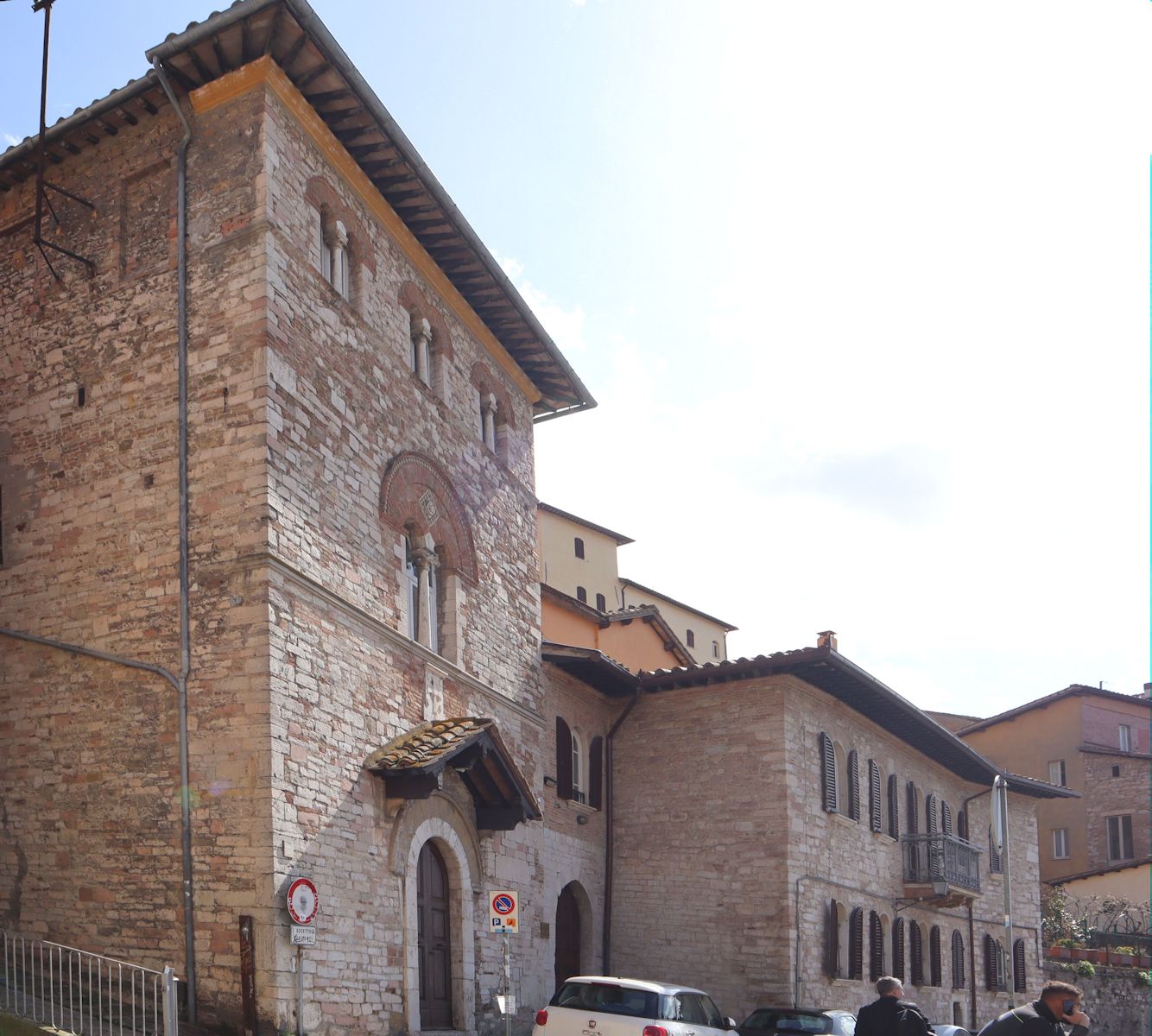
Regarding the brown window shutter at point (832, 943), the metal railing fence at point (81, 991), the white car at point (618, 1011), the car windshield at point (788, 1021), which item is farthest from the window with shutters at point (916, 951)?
the metal railing fence at point (81, 991)

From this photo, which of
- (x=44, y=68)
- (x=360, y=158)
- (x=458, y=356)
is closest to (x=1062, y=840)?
(x=458, y=356)

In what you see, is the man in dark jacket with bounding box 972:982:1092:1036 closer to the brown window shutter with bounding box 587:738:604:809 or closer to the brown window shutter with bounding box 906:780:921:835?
the brown window shutter with bounding box 587:738:604:809

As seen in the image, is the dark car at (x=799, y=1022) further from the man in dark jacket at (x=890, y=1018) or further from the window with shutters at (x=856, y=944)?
the man in dark jacket at (x=890, y=1018)

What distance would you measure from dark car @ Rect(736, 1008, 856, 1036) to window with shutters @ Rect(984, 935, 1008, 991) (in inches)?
602

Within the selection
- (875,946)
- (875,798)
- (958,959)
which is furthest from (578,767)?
(958,959)

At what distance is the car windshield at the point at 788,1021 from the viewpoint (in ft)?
57.4

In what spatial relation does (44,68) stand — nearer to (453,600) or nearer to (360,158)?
(360,158)

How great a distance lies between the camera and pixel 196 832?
13828 millimetres

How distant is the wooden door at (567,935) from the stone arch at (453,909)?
16.0ft

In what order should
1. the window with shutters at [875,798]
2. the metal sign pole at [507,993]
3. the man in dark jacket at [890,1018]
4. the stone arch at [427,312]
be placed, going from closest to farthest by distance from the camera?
the man in dark jacket at [890,1018], the metal sign pole at [507,993], the stone arch at [427,312], the window with shutters at [875,798]

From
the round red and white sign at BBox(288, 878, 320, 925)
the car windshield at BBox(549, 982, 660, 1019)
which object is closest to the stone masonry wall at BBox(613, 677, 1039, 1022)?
the car windshield at BBox(549, 982, 660, 1019)

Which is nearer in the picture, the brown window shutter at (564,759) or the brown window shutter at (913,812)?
the brown window shutter at (564,759)

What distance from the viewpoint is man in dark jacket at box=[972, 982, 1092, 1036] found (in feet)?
27.7

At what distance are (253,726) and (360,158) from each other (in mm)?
7839
